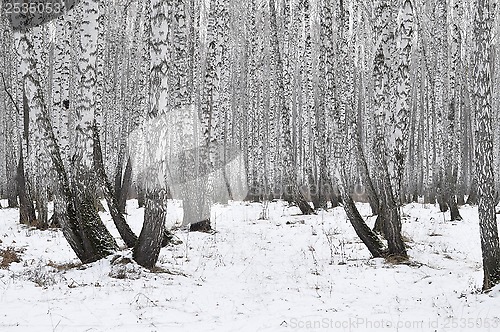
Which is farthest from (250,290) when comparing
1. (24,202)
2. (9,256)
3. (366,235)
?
(24,202)

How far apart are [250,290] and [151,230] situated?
1.78m

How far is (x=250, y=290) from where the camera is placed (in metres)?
6.62

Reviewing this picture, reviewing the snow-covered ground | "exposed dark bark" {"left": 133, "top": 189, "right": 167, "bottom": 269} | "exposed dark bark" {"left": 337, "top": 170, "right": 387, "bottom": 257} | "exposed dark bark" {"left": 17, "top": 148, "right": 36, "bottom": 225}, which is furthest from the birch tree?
"exposed dark bark" {"left": 17, "top": 148, "right": 36, "bottom": 225}

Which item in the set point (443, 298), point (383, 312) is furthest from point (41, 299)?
point (443, 298)

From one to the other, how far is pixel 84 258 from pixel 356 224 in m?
4.89

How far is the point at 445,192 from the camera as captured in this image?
16.4 m

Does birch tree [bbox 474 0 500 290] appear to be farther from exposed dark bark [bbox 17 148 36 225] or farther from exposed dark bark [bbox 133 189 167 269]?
exposed dark bark [bbox 17 148 36 225]

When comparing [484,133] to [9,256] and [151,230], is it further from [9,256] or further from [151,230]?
[9,256]

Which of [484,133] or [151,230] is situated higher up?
[484,133]

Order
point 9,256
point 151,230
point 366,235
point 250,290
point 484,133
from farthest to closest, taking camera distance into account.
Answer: point 366,235
point 9,256
point 151,230
point 250,290
point 484,133

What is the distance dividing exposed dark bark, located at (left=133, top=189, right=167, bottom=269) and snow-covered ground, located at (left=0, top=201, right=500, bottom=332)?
9.1 inches

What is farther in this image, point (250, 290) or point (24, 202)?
point (24, 202)

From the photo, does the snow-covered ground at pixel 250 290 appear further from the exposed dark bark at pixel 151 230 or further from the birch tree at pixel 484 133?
the birch tree at pixel 484 133

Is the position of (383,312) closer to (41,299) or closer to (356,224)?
(356,224)
